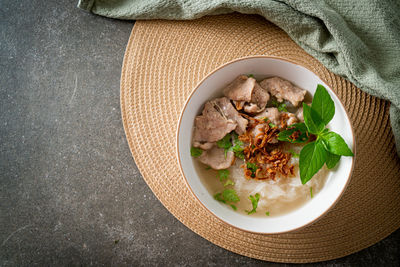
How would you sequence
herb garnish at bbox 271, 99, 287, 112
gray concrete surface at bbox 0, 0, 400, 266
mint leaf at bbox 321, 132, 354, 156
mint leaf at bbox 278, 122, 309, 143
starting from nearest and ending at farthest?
mint leaf at bbox 321, 132, 354, 156 < mint leaf at bbox 278, 122, 309, 143 < herb garnish at bbox 271, 99, 287, 112 < gray concrete surface at bbox 0, 0, 400, 266

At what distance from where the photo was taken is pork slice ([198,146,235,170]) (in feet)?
4.25

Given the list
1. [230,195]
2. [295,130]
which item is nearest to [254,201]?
[230,195]

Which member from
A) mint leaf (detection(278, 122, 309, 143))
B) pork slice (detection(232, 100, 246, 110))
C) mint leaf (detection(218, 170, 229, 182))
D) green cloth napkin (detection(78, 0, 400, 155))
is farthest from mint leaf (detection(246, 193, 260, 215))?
green cloth napkin (detection(78, 0, 400, 155))

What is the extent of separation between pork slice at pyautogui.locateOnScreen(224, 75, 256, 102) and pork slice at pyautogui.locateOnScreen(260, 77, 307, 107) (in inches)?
3.3

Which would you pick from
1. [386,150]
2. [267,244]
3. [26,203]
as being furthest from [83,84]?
[386,150]

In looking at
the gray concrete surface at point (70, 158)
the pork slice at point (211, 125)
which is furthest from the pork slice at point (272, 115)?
the gray concrete surface at point (70, 158)

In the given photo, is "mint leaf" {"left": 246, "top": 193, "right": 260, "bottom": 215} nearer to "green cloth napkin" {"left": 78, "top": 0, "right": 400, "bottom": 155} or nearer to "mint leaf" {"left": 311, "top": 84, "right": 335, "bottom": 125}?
"mint leaf" {"left": 311, "top": 84, "right": 335, "bottom": 125}

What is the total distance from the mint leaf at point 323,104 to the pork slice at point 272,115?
17cm

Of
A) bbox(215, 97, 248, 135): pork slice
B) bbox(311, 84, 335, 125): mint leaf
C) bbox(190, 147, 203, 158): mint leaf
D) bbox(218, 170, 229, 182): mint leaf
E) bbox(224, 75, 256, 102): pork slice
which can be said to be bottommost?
bbox(218, 170, 229, 182): mint leaf

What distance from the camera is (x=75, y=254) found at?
65.2 inches

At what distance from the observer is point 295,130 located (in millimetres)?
1249

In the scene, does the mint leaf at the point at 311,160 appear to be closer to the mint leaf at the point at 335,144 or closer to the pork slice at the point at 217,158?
the mint leaf at the point at 335,144

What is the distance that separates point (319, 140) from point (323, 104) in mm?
138

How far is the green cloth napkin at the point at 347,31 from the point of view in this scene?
53.4 inches
